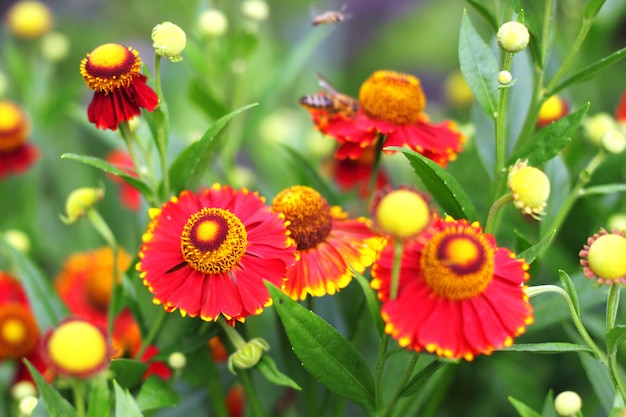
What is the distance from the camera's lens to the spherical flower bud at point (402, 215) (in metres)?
0.58

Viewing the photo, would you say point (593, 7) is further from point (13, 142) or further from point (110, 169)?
point (13, 142)

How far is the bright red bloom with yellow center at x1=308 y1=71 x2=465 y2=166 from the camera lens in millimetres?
829

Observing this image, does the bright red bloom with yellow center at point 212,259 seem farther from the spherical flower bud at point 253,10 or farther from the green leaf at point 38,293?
the spherical flower bud at point 253,10

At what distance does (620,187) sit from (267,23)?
1.79 meters

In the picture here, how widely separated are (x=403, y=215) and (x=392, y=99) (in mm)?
299

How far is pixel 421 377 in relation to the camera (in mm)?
680

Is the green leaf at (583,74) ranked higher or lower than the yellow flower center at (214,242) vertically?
higher

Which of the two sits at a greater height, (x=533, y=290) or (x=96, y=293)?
(x=533, y=290)

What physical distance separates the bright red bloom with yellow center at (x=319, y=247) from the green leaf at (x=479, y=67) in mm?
174

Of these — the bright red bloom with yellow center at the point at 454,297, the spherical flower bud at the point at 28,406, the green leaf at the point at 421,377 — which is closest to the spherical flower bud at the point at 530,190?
the bright red bloom with yellow center at the point at 454,297

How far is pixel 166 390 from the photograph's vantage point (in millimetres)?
783

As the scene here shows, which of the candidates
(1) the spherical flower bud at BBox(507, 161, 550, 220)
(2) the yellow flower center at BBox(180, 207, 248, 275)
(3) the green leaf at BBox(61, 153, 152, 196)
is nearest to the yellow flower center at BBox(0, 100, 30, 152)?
(3) the green leaf at BBox(61, 153, 152, 196)

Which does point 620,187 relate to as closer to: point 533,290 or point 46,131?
point 533,290

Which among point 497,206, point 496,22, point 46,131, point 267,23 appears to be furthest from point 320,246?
point 267,23
